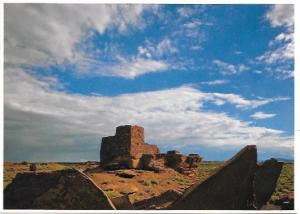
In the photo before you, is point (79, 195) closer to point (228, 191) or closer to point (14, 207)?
Answer: point (14, 207)

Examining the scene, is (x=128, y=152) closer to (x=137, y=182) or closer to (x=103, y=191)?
(x=137, y=182)

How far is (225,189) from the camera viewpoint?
5777mm

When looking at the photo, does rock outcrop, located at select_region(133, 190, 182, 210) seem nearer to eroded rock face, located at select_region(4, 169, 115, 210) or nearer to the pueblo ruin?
the pueblo ruin

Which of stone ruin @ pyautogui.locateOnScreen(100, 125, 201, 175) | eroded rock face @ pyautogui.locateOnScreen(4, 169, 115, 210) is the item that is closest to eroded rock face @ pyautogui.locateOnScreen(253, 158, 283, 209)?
eroded rock face @ pyautogui.locateOnScreen(4, 169, 115, 210)

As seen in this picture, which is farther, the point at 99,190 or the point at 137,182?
the point at 137,182

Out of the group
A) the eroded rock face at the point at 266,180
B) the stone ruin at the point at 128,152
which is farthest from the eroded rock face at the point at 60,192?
the stone ruin at the point at 128,152

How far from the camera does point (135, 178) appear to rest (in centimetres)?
1903

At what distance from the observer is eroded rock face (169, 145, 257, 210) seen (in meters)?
5.73

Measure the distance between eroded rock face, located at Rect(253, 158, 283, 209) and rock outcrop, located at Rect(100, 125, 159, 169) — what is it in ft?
46.4

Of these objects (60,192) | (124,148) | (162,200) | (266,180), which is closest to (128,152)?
(124,148)

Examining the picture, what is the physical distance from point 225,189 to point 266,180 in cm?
167

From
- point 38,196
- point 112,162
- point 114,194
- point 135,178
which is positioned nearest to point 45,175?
point 38,196

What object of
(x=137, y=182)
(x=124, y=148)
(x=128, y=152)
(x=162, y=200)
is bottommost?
(x=137, y=182)
